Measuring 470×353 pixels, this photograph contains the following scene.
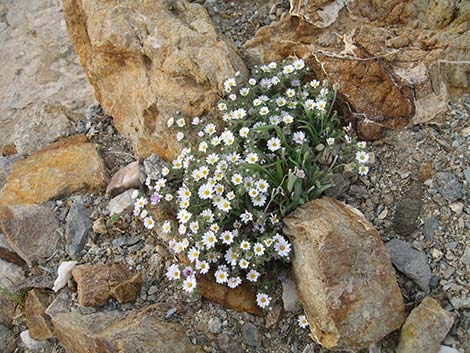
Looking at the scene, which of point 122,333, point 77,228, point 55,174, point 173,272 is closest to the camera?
point 122,333

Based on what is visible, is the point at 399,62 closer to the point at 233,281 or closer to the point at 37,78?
the point at 233,281

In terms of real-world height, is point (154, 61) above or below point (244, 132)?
above

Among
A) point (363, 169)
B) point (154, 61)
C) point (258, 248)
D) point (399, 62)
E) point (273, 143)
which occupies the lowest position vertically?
point (258, 248)

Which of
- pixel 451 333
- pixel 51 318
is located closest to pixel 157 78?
pixel 51 318

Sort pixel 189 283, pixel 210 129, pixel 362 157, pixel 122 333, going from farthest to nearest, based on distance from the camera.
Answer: pixel 210 129 < pixel 362 157 < pixel 189 283 < pixel 122 333

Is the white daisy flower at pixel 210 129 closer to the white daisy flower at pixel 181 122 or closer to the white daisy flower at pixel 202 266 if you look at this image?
the white daisy flower at pixel 181 122

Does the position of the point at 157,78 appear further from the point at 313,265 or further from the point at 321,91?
the point at 313,265

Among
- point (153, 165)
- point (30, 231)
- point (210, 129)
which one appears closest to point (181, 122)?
point (210, 129)
